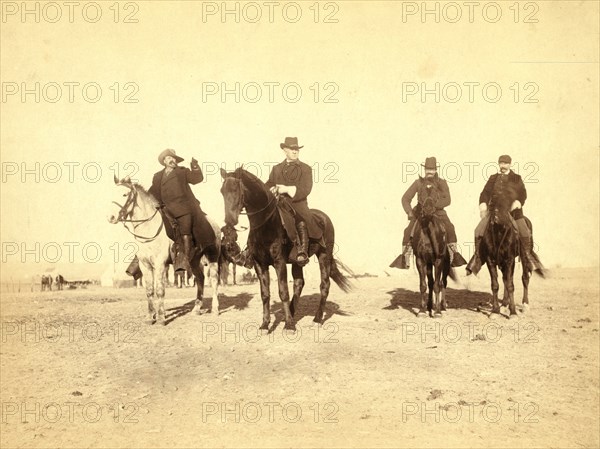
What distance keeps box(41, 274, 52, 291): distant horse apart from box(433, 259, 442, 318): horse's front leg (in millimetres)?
7148

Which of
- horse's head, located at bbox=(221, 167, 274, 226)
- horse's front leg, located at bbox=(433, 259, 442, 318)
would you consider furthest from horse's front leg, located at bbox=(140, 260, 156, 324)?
horse's front leg, located at bbox=(433, 259, 442, 318)

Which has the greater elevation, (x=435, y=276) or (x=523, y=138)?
(x=523, y=138)

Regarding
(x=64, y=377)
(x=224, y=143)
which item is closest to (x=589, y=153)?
(x=224, y=143)

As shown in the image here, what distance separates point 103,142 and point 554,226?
26.5 ft

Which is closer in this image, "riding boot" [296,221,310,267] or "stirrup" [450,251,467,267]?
"riding boot" [296,221,310,267]

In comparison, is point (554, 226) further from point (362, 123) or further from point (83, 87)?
point (83, 87)

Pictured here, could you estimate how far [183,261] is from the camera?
9969 mm

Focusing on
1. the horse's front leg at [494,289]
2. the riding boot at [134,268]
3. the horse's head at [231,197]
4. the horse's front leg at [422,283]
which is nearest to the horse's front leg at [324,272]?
the horse's front leg at [422,283]

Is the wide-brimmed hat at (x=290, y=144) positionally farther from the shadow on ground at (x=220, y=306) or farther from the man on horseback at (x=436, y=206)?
the shadow on ground at (x=220, y=306)

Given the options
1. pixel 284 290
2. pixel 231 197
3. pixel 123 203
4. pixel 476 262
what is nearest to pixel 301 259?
pixel 284 290

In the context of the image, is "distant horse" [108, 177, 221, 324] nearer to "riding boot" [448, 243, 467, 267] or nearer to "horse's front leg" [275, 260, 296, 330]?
"horse's front leg" [275, 260, 296, 330]

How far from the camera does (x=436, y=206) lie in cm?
1042

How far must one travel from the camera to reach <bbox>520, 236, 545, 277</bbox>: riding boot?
1072cm

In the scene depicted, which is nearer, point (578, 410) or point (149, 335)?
point (578, 410)
